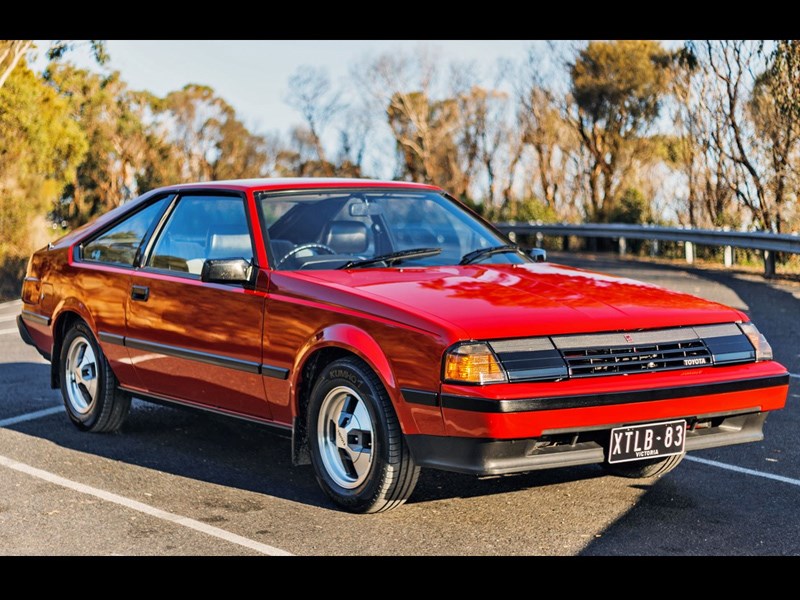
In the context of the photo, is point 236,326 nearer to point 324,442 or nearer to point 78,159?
point 324,442

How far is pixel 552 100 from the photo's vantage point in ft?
137

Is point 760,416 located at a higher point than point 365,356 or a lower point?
lower

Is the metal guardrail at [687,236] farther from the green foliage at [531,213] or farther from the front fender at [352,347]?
the front fender at [352,347]

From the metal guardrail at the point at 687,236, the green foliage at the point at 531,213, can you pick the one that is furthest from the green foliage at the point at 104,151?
the metal guardrail at the point at 687,236

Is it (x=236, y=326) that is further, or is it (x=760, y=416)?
(x=236, y=326)

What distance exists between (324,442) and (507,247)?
5.74 feet

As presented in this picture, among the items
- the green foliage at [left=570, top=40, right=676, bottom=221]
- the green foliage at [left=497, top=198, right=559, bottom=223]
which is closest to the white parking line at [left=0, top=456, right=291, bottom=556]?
the green foliage at [left=497, top=198, right=559, bottom=223]

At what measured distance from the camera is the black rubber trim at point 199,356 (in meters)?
5.98

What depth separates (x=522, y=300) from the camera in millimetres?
5473

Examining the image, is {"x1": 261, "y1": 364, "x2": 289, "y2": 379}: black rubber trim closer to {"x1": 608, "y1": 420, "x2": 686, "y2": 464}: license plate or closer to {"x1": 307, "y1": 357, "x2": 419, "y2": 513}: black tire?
{"x1": 307, "y1": 357, "x2": 419, "y2": 513}: black tire

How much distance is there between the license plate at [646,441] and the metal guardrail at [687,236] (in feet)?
42.2

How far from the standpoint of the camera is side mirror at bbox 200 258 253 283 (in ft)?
20.1
